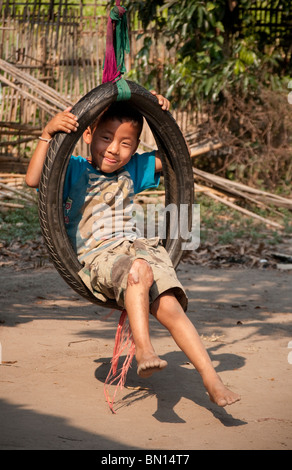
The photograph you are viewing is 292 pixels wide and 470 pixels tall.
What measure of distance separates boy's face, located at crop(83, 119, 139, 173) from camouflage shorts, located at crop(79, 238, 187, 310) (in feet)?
1.39

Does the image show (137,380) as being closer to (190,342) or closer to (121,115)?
(190,342)

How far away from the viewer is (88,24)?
41.1ft

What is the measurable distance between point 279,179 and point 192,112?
72.7 inches

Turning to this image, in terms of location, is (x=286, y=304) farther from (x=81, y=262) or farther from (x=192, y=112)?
(x=192, y=112)

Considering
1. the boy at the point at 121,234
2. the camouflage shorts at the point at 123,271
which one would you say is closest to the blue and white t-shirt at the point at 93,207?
the boy at the point at 121,234

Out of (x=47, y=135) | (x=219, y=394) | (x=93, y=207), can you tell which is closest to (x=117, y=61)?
(x=47, y=135)

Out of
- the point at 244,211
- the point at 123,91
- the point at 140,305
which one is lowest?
the point at 244,211

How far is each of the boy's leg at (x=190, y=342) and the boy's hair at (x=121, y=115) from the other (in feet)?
3.00

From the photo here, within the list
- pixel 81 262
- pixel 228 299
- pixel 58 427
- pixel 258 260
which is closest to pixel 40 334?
pixel 81 262

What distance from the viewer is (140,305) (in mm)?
3035

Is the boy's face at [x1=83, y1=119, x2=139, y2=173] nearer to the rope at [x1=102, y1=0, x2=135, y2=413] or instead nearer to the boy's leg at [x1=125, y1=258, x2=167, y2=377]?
the rope at [x1=102, y1=0, x2=135, y2=413]

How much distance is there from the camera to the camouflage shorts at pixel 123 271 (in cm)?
314

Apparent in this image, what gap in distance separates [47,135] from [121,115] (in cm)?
39

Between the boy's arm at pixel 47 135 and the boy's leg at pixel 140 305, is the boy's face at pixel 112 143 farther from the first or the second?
A: the boy's leg at pixel 140 305
